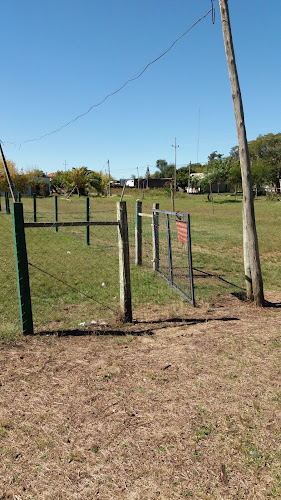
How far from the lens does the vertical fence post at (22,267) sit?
4266 millimetres

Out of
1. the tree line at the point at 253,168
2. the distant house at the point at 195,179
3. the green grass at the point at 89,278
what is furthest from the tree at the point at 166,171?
the green grass at the point at 89,278

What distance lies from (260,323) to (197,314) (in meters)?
0.95

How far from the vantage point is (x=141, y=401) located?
10.3 ft

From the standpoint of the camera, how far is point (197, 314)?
18.6 feet

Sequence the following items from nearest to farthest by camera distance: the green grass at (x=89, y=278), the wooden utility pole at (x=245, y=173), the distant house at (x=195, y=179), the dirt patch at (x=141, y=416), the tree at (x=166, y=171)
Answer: the dirt patch at (x=141, y=416) → the green grass at (x=89, y=278) → the wooden utility pole at (x=245, y=173) → the distant house at (x=195, y=179) → the tree at (x=166, y=171)

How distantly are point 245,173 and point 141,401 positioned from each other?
13.4ft

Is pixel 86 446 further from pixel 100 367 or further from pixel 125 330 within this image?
pixel 125 330

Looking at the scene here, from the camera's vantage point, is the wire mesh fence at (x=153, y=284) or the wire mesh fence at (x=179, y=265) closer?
the wire mesh fence at (x=179, y=265)

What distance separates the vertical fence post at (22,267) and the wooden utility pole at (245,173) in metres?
3.48

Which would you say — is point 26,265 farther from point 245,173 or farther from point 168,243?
point 245,173

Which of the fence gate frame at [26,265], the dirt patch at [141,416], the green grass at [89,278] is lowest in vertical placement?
the dirt patch at [141,416]

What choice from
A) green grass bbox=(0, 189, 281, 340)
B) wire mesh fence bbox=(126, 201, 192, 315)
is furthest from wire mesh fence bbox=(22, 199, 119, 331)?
wire mesh fence bbox=(126, 201, 192, 315)

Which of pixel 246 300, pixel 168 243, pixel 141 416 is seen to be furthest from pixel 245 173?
pixel 141 416

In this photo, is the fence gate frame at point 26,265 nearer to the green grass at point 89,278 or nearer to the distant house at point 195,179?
the green grass at point 89,278
